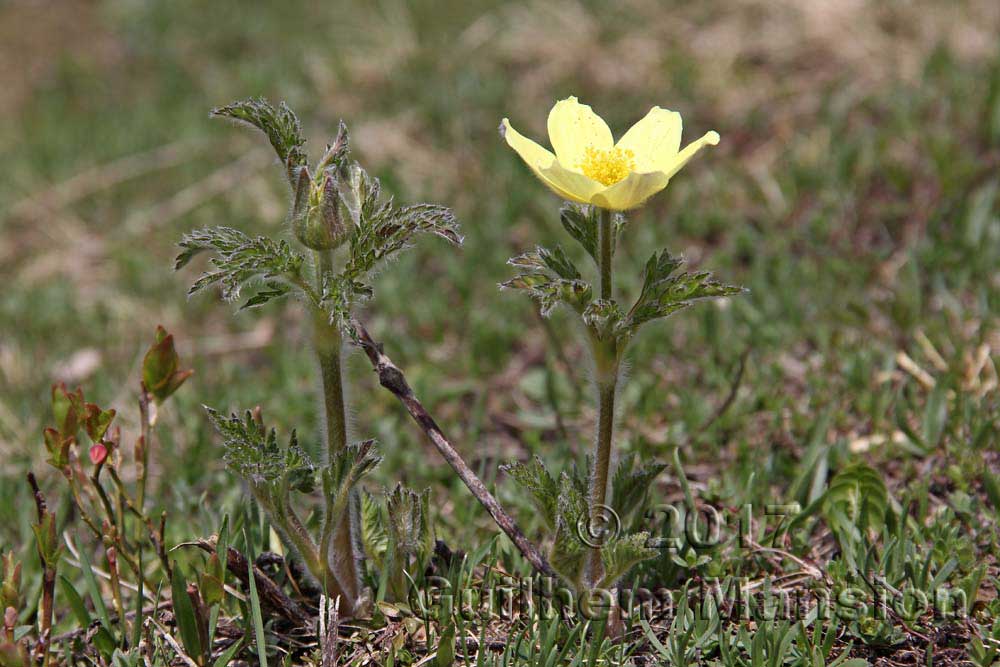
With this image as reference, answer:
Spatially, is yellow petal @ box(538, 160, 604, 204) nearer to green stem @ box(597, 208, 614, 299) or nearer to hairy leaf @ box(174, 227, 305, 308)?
green stem @ box(597, 208, 614, 299)

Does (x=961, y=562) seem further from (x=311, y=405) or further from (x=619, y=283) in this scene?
(x=311, y=405)

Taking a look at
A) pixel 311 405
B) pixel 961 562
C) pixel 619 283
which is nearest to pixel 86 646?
pixel 311 405

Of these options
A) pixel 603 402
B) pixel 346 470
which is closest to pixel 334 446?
pixel 346 470

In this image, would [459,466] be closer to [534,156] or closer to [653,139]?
[534,156]

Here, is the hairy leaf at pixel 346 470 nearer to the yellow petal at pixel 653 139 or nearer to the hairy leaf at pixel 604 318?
the hairy leaf at pixel 604 318

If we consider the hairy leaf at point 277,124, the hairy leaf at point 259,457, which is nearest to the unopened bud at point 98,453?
the hairy leaf at point 259,457

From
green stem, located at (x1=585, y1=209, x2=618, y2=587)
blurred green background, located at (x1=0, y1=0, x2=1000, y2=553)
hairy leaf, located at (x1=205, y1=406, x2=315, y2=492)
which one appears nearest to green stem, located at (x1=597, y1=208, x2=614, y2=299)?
green stem, located at (x1=585, y1=209, x2=618, y2=587)
